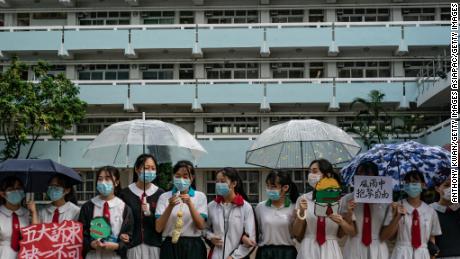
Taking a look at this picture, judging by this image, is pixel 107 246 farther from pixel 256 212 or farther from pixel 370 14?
pixel 370 14

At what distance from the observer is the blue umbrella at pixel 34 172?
21.1ft

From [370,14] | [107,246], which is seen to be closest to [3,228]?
[107,246]

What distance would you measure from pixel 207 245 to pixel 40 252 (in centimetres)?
194

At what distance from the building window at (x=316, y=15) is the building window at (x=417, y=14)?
164 inches

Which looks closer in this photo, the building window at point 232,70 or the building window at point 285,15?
the building window at point 232,70

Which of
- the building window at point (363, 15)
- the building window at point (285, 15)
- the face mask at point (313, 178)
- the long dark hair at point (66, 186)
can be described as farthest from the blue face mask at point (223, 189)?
the building window at point (363, 15)

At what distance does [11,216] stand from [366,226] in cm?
397

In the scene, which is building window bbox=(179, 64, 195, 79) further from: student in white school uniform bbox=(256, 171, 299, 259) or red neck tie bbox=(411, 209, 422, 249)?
red neck tie bbox=(411, 209, 422, 249)

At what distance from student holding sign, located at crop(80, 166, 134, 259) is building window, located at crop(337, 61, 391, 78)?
23.8 meters

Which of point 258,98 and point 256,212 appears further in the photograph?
point 258,98

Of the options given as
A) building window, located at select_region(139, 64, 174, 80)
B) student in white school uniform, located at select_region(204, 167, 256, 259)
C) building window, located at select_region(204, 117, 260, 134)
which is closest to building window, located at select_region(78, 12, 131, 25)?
building window, located at select_region(139, 64, 174, 80)

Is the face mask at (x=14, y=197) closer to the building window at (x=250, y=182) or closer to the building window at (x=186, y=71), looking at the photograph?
the building window at (x=250, y=182)

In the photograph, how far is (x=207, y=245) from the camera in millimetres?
7051

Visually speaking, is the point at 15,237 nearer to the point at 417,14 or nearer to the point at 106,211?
the point at 106,211
